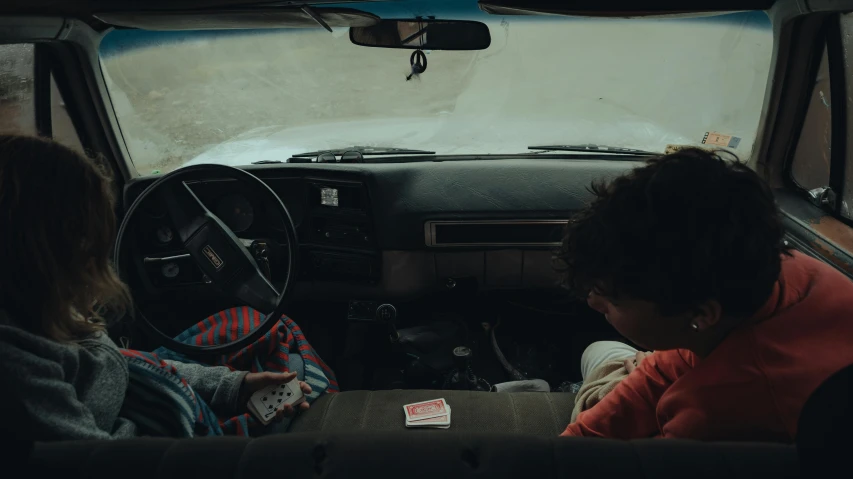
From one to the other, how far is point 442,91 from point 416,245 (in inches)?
51.2

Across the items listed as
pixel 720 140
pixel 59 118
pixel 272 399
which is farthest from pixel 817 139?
pixel 59 118

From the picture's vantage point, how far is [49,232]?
128 cm

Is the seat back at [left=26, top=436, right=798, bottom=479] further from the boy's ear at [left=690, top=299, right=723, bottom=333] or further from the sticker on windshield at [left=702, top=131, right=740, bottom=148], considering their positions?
the sticker on windshield at [left=702, top=131, right=740, bottom=148]

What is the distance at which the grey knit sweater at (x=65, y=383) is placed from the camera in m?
1.15

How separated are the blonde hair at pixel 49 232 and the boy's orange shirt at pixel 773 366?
1.32m

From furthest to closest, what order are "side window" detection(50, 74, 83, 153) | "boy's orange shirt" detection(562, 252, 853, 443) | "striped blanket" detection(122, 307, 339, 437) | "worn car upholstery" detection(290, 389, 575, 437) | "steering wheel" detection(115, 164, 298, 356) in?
"side window" detection(50, 74, 83, 153) < "steering wheel" detection(115, 164, 298, 356) < "worn car upholstery" detection(290, 389, 575, 437) < "striped blanket" detection(122, 307, 339, 437) < "boy's orange shirt" detection(562, 252, 853, 443)

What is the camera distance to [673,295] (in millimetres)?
1171

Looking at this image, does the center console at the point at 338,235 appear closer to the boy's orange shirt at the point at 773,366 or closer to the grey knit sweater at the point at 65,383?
the grey knit sweater at the point at 65,383

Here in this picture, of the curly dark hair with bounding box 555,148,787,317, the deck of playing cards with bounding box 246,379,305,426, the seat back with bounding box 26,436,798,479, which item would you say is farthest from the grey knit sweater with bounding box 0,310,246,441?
the curly dark hair with bounding box 555,148,787,317

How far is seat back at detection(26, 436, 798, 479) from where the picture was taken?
36.8 inches

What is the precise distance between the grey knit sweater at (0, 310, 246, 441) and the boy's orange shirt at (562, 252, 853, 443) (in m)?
1.21

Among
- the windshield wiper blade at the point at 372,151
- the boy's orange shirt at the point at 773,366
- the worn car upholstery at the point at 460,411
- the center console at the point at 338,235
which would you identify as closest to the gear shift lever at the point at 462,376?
the worn car upholstery at the point at 460,411


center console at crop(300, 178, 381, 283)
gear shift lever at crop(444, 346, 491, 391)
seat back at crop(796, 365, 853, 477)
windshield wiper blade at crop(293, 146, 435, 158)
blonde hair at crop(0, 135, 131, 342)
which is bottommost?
gear shift lever at crop(444, 346, 491, 391)

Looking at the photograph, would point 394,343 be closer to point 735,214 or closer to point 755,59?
point 735,214
